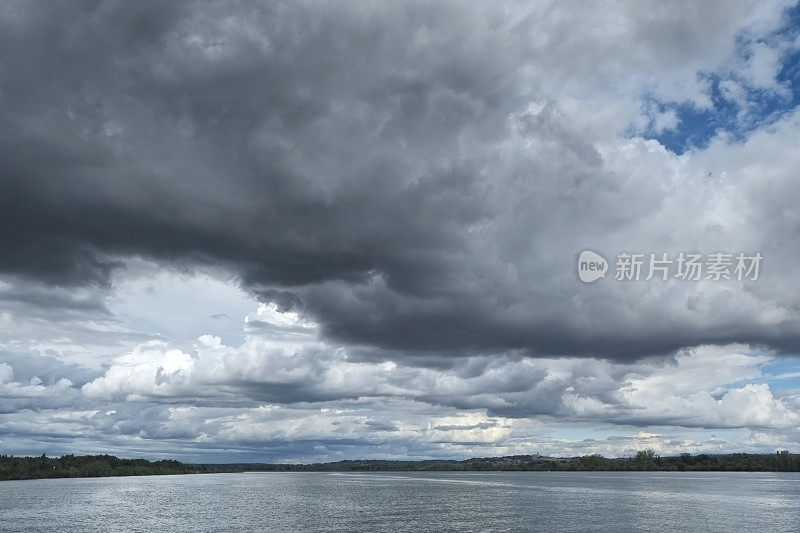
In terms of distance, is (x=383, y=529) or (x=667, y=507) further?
(x=667, y=507)

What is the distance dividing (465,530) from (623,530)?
28.1 meters

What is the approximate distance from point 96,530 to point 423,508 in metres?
80.9

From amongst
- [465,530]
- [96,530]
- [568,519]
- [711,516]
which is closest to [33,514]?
[96,530]

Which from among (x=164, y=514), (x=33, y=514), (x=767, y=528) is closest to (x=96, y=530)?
(x=164, y=514)

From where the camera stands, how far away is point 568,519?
13625 cm

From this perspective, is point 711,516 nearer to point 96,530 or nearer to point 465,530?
point 465,530

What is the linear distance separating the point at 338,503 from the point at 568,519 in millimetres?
82612

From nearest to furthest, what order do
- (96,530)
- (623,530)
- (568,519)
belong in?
1. (623,530)
2. (96,530)
3. (568,519)

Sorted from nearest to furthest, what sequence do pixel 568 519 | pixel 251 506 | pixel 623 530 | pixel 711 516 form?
pixel 623 530
pixel 568 519
pixel 711 516
pixel 251 506

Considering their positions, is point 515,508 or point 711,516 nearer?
point 711,516

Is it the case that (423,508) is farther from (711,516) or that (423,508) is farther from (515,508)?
(711,516)

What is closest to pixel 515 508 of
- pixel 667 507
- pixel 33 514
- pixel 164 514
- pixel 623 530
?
pixel 667 507

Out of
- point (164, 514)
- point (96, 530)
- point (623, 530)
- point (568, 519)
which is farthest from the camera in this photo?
point (164, 514)

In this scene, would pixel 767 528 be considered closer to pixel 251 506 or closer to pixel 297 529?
Result: pixel 297 529
